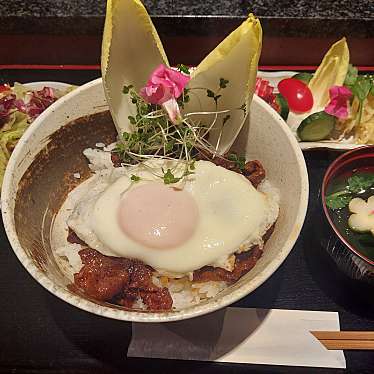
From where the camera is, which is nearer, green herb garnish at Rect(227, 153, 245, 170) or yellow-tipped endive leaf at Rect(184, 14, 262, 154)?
yellow-tipped endive leaf at Rect(184, 14, 262, 154)

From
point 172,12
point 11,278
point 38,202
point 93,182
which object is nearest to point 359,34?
point 172,12

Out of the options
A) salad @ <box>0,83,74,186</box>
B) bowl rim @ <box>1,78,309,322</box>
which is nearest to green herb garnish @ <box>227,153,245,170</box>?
bowl rim @ <box>1,78,309,322</box>

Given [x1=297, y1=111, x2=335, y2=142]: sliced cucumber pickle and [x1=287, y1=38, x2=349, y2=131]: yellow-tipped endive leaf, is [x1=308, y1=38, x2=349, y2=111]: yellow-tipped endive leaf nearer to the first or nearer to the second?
[x1=287, y1=38, x2=349, y2=131]: yellow-tipped endive leaf

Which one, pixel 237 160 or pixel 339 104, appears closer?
pixel 237 160

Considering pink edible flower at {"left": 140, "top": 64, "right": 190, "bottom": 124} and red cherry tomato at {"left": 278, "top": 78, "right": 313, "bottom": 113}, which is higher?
pink edible flower at {"left": 140, "top": 64, "right": 190, "bottom": 124}

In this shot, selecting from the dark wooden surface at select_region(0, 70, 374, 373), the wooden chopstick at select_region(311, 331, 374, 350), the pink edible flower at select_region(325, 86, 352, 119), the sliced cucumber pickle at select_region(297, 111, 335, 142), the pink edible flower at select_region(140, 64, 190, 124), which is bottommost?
the dark wooden surface at select_region(0, 70, 374, 373)

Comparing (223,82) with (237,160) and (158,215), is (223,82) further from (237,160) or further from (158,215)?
(158,215)

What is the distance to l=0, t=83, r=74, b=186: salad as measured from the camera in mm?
2221

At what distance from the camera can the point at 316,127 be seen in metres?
2.18

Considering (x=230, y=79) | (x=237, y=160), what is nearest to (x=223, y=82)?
(x=230, y=79)

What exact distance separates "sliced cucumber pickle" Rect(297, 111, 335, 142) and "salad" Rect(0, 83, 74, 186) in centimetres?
113

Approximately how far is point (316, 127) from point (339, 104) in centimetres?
17

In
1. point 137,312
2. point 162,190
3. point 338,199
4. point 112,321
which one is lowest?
point 112,321

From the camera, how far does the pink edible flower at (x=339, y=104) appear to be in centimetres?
221
